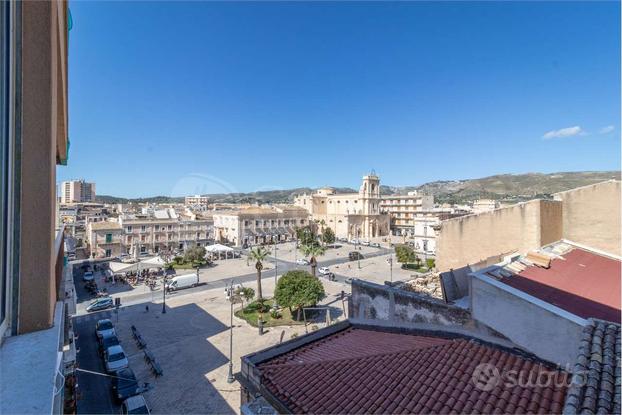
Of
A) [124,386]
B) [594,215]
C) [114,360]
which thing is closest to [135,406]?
[124,386]

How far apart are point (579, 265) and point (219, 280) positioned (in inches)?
1227

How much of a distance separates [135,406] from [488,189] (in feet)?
551

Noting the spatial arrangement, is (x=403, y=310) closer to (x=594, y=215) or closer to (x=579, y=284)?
(x=579, y=284)

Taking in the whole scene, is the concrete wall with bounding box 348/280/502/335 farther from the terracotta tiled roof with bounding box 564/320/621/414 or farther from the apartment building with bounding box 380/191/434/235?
the apartment building with bounding box 380/191/434/235

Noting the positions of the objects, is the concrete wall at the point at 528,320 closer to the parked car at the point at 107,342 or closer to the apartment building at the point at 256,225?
the parked car at the point at 107,342

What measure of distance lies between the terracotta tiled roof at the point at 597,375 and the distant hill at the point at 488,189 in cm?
10622

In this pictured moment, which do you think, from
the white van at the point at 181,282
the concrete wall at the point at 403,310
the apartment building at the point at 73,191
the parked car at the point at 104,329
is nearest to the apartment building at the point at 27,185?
the concrete wall at the point at 403,310

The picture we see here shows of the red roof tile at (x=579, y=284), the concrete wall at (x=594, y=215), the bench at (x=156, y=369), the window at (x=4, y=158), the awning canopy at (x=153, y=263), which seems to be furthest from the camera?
the awning canopy at (x=153, y=263)

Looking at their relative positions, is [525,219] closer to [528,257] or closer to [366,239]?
[528,257]

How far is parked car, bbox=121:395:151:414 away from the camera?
38.4 feet

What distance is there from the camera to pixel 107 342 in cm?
1703

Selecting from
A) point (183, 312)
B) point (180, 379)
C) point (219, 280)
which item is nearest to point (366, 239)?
point (219, 280)

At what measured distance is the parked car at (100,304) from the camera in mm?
24172

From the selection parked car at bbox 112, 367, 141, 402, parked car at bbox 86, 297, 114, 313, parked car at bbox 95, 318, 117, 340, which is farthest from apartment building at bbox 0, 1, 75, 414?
parked car at bbox 86, 297, 114, 313
